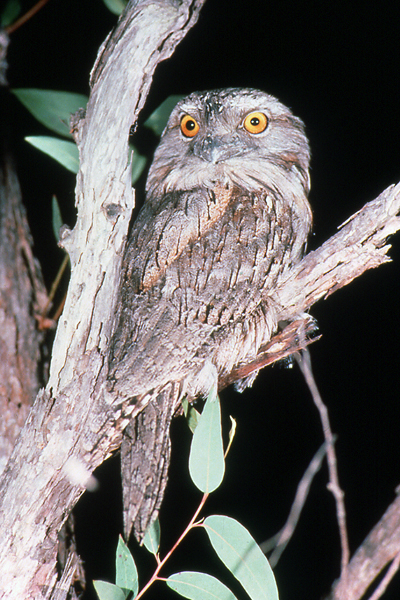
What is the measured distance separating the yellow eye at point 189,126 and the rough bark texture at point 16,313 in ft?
2.15

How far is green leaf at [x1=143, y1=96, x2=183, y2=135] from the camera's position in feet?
5.76

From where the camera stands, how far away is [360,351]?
6.81ft

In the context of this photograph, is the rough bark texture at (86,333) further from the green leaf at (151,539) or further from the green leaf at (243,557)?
the green leaf at (243,557)

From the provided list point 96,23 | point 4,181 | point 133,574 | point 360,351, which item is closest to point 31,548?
point 133,574

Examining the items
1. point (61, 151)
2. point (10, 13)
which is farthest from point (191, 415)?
point (10, 13)

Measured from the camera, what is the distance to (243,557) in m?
0.99

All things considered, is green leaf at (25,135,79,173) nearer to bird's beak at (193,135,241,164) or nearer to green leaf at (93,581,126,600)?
bird's beak at (193,135,241,164)

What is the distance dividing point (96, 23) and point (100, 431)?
197 centimetres

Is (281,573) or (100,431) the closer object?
(100,431)

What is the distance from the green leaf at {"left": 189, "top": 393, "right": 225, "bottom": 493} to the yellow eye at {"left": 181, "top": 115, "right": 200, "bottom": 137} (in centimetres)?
90

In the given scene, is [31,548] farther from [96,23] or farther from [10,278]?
[96,23]

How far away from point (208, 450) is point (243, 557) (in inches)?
9.3

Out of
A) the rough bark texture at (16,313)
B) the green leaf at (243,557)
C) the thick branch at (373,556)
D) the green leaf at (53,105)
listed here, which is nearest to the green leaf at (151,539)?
the green leaf at (243,557)

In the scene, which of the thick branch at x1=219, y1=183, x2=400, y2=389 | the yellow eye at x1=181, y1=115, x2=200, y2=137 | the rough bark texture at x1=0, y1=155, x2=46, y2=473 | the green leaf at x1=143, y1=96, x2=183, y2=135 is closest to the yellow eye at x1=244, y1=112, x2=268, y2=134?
the yellow eye at x1=181, y1=115, x2=200, y2=137
